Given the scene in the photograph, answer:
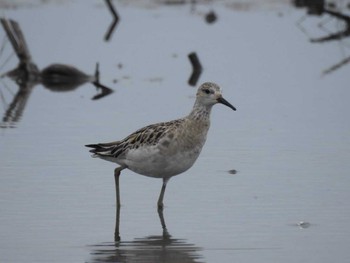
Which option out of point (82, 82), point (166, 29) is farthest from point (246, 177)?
point (166, 29)

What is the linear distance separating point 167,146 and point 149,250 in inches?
66.7

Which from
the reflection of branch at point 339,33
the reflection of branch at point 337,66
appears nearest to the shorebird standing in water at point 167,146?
the reflection of branch at point 337,66

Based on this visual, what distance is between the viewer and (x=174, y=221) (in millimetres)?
11477

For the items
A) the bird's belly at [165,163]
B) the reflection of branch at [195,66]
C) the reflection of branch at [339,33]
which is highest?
the bird's belly at [165,163]

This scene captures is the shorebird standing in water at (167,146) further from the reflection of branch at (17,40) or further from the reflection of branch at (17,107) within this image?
the reflection of branch at (17,40)

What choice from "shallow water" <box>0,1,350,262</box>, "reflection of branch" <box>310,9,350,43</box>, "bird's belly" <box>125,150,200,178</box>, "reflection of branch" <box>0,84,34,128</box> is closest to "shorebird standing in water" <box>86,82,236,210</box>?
"bird's belly" <box>125,150,200,178</box>

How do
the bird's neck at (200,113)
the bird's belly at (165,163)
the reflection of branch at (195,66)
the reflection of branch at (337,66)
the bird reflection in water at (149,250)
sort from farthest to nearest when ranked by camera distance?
the reflection of branch at (337,66)
the reflection of branch at (195,66)
the bird's neck at (200,113)
the bird's belly at (165,163)
the bird reflection in water at (149,250)

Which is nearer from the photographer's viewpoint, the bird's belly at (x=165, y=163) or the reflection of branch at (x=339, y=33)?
the bird's belly at (x=165, y=163)

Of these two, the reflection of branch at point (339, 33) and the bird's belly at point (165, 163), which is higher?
the bird's belly at point (165, 163)

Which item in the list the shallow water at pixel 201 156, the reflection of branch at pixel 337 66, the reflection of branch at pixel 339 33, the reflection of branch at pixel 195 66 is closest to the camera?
the shallow water at pixel 201 156

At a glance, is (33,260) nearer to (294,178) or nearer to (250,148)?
(294,178)

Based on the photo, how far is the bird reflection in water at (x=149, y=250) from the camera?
33.2ft

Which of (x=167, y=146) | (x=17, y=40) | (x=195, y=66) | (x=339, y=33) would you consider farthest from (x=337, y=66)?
(x=167, y=146)

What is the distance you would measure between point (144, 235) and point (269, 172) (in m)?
2.88
